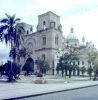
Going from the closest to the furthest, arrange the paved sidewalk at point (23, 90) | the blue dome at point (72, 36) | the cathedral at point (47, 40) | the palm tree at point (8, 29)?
the paved sidewalk at point (23, 90) < the palm tree at point (8, 29) < the cathedral at point (47, 40) < the blue dome at point (72, 36)

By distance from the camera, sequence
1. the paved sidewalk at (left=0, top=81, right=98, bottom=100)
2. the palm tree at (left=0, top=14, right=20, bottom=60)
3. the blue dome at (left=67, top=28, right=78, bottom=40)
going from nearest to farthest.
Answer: the paved sidewalk at (left=0, top=81, right=98, bottom=100) → the palm tree at (left=0, top=14, right=20, bottom=60) → the blue dome at (left=67, top=28, right=78, bottom=40)

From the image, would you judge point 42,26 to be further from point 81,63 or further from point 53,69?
point 81,63

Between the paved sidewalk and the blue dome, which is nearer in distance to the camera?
the paved sidewalk

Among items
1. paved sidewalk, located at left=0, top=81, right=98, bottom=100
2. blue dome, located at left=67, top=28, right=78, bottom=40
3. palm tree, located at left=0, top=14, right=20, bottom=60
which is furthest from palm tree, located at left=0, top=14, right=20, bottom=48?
blue dome, located at left=67, top=28, right=78, bottom=40

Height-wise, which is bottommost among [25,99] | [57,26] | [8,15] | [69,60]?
[25,99]

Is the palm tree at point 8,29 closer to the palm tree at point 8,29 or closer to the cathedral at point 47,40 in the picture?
the palm tree at point 8,29

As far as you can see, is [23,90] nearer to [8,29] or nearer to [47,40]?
[8,29]

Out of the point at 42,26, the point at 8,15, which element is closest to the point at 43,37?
the point at 42,26

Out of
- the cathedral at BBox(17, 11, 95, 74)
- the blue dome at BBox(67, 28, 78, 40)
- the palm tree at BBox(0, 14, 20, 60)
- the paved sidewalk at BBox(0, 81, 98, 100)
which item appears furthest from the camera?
the blue dome at BBox(67, 28, 78, 40)

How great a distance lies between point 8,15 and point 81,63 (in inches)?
3198

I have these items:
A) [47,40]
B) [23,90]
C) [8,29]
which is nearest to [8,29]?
[8,29]

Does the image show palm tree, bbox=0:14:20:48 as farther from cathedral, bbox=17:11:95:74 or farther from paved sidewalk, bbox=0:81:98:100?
cathedral, bbox=17:11:95:74

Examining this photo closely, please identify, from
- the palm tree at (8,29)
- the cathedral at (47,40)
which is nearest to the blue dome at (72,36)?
the cathedral at (47,40)

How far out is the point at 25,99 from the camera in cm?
1720
